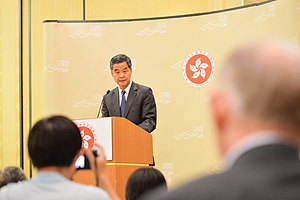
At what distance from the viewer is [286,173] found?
0.56 metres

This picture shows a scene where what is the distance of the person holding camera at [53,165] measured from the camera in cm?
115

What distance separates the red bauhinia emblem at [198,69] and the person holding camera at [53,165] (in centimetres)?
432

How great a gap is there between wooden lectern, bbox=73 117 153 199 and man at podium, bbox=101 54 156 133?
636 millimetres

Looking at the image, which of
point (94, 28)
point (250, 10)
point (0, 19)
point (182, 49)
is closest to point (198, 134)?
point (182, 49)

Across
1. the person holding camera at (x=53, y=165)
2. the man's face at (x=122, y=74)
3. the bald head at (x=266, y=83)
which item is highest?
the man's face at (x=122, y=74)

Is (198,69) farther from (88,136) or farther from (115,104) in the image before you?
(88,136)

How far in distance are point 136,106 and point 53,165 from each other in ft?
9.49

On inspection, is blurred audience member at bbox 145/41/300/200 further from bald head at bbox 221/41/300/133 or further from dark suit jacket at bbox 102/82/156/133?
dark suit jacket at bbox 102/82/156/133

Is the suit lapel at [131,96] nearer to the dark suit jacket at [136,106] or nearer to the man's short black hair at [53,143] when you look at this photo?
the dark suit jacket at [136,106]

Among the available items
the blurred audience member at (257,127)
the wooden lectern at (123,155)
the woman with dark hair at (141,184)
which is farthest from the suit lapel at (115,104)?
the blurred audience member at (257,127)

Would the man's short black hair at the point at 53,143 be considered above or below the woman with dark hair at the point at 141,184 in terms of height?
above

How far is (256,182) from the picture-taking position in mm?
545

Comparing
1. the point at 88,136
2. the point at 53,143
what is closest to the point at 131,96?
the point at 88,136

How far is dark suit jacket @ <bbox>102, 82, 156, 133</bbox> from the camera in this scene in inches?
161
